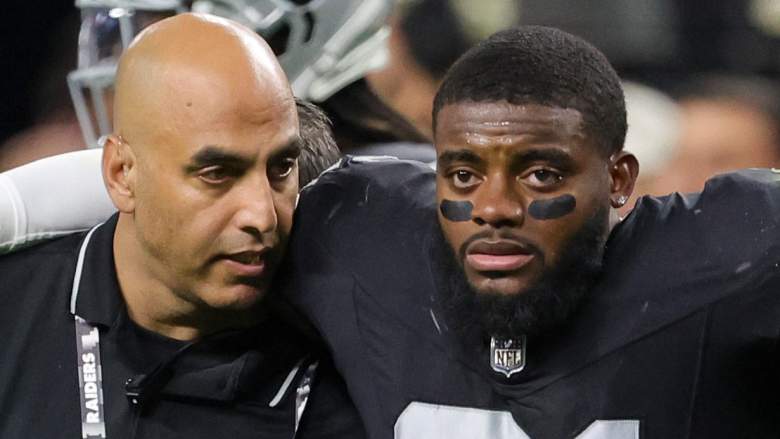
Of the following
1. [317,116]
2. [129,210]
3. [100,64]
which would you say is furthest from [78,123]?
[129,210]

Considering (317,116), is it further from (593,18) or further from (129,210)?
(593,18)

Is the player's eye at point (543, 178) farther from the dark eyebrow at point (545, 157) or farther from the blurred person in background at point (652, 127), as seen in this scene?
the blurred person in background at point (652, 127)

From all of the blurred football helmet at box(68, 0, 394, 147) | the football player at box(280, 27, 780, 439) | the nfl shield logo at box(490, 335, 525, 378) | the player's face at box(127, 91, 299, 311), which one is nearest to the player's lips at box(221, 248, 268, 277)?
the player's face at box(127, 91, 299, 311)

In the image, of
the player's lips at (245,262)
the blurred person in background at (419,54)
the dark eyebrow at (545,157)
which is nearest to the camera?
the dark eyebrow at (545,157)

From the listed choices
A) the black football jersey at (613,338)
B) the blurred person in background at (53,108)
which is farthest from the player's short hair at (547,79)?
the blurred person in background at (53,108)

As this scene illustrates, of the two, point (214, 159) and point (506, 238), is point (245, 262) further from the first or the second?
point (506, 238)

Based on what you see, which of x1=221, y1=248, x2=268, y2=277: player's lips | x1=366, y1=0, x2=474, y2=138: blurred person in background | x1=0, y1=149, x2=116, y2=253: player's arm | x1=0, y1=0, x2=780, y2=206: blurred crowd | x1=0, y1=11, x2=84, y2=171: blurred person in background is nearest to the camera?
x1=221, y1=248, x2=268, y2=277: player's lips

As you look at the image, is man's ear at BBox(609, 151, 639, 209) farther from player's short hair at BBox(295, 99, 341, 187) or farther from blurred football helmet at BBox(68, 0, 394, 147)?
blurred football helmet at BBox(68, 0, 394, 147)

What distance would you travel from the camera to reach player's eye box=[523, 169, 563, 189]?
1173mm

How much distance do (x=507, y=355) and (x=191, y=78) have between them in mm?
358

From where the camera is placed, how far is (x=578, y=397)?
119 cm

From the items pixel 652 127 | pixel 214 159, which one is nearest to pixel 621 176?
pixel 214 159

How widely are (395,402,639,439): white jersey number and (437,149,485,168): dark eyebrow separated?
204mm

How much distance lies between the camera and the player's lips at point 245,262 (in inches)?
49.7
